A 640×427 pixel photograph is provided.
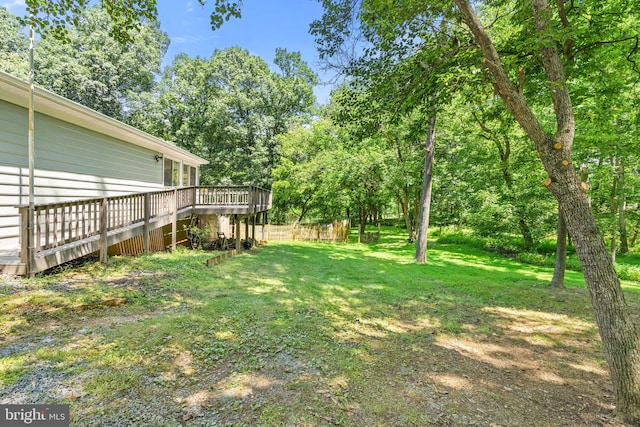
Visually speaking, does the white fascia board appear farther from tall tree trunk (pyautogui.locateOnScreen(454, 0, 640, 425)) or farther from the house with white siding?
tall tree trunk (pyautogui.locateOnScreen(454, 0, 640, 425))

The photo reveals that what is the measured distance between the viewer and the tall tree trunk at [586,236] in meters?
2.54

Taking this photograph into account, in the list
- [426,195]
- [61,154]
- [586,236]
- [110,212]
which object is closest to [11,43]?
[61,154]

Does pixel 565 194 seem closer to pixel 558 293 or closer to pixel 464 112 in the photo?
pixel 558 293

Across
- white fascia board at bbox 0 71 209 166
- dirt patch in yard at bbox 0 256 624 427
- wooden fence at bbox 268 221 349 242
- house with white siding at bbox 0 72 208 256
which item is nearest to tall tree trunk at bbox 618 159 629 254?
dirt patch in yard at bbox 0 256 624 427

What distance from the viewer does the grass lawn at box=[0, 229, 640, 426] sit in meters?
2.40

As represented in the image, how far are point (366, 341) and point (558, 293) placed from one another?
19.4 ft

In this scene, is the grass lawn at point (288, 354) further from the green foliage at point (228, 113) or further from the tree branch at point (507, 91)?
the green foliage at point (228, 113)

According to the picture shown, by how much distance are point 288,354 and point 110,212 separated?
20.0 ft

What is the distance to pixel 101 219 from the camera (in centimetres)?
599

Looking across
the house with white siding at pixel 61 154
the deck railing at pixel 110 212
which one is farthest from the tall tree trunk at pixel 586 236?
the deck railing at pixel 110 212

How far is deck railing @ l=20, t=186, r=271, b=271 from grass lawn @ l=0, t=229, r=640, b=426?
69 cm

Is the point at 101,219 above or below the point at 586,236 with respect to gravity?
below

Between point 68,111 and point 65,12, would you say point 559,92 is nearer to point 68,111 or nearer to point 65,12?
point 65,12

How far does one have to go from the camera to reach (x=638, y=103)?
22.2 feet
